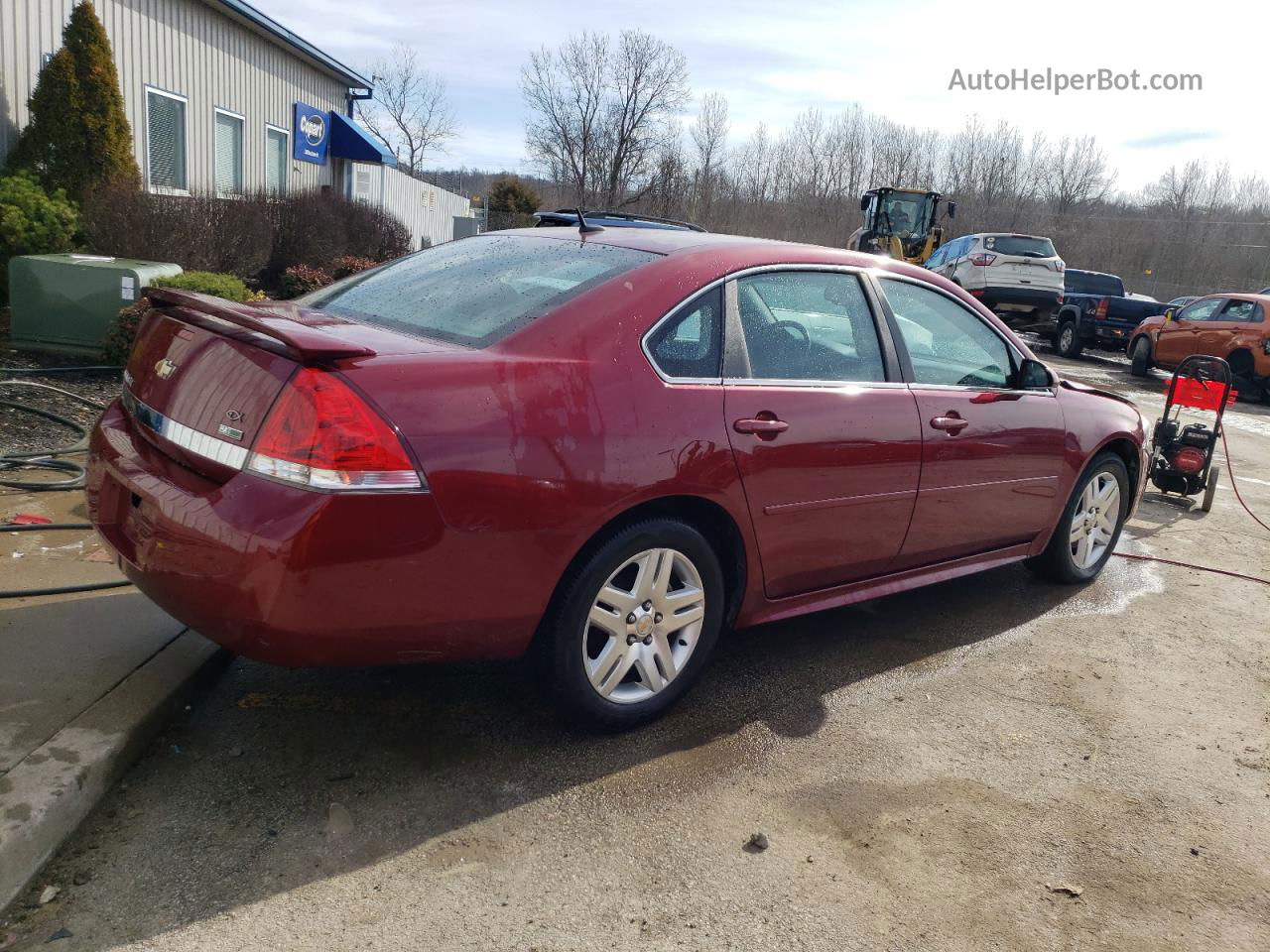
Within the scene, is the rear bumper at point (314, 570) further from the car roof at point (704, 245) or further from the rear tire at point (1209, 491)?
the rear tire at point (1209, 491)

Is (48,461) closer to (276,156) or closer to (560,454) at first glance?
(560,454)

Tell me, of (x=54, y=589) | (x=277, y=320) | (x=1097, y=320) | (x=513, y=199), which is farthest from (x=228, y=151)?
(x=513, y=199)

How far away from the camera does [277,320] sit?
3070 mm

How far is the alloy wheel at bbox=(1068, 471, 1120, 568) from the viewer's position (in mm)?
5375

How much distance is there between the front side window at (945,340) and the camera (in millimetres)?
4332

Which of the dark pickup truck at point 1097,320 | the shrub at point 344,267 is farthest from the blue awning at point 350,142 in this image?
the dark pickup truck at point 1097,320

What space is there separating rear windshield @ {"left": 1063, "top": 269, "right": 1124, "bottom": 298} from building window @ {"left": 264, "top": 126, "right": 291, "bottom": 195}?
18.7m

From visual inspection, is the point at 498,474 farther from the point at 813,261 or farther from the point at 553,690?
the point at 813,261

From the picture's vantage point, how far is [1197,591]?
573cm


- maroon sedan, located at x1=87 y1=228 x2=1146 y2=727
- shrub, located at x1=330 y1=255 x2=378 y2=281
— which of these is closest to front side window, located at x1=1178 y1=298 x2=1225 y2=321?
shrub, located at x1=330 y1=255 x2=378 y2=281

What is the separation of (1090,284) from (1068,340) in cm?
547

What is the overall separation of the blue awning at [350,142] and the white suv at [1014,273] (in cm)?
1221

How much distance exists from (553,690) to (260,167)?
16.8 metres

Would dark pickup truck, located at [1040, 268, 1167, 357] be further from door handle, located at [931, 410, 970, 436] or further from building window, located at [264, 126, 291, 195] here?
door handle, located at [931, 410, 970, 436]
